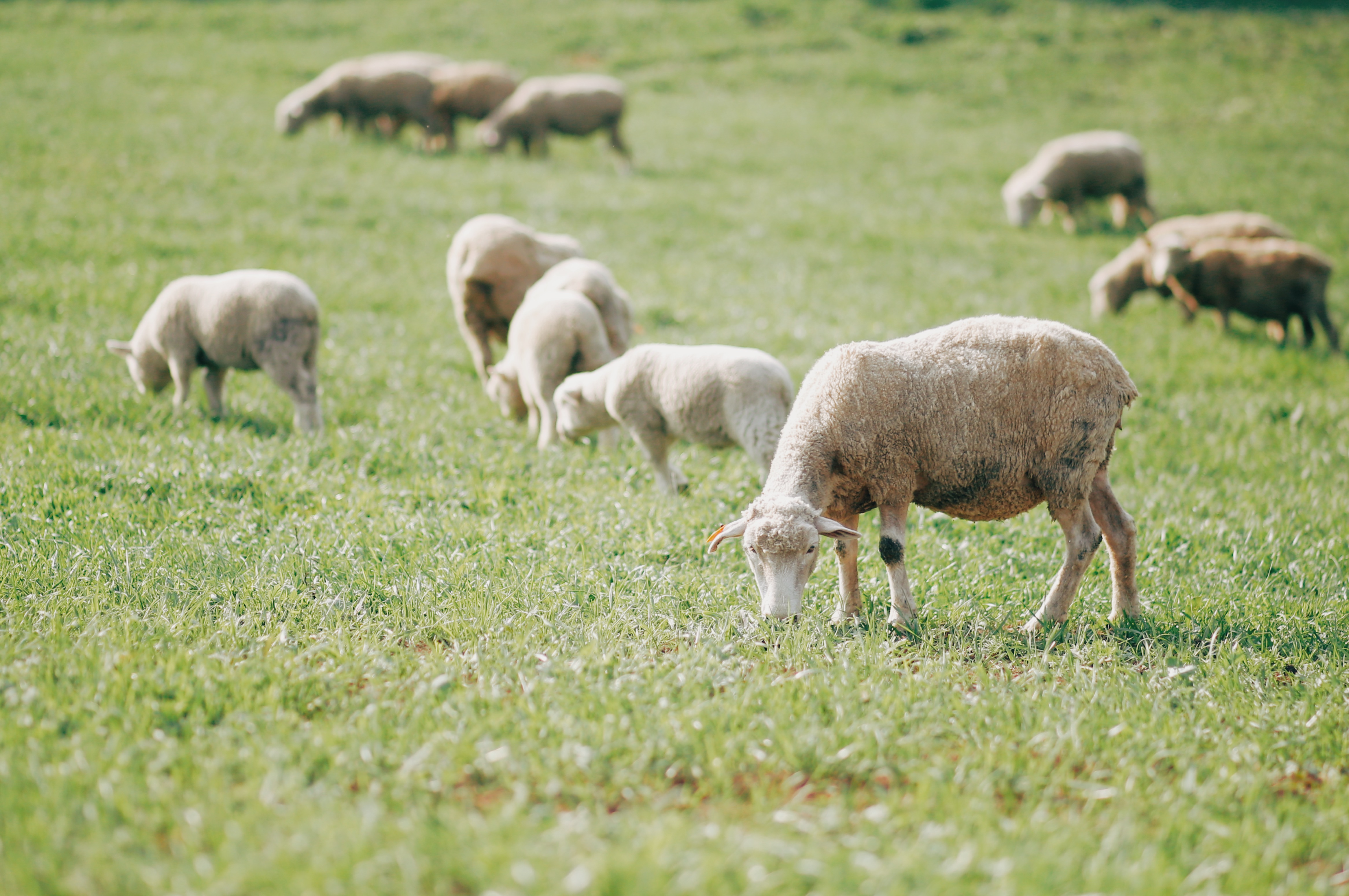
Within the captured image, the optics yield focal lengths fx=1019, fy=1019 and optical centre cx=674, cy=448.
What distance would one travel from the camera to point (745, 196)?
57.5 feet

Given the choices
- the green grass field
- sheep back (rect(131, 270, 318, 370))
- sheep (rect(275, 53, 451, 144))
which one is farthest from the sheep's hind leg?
sheep (rect(275, 53, 451, 144))

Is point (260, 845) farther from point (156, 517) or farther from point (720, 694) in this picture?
point (156, 517)

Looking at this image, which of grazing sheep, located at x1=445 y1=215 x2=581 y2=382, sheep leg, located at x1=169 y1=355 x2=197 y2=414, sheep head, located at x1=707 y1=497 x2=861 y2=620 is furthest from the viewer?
grazing sheep, located at x1=445 y1=215 x2=581 y2=382

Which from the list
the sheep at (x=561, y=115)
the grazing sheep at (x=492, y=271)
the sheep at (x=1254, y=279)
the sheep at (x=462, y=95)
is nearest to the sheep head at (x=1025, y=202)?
the sheep at (x=1254, y=279)

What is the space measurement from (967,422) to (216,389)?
18.2 feet

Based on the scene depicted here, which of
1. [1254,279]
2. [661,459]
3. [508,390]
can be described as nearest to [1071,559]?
[661,459]

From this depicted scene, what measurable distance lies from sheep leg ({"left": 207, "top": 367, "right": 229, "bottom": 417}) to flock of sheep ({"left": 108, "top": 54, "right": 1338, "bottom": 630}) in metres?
0.02

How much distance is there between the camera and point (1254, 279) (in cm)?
1161

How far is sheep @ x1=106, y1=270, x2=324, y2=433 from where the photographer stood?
22.8 feet

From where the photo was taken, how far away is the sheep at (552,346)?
713cm

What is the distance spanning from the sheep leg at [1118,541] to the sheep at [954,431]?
0.22m

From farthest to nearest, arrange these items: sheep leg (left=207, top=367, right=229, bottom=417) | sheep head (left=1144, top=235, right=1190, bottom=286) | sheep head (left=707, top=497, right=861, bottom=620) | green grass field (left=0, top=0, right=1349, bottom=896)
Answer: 1. sheep head (left=1144, top=235, right=1190, bottom=286)
2. sheep leg (left=207, top=367, right=229, bottom=417)
3. sheep head (left=707, top=497, right=861, bottom=620)
4. green grass field (left=0, top=0, right=1349, bottom=896)

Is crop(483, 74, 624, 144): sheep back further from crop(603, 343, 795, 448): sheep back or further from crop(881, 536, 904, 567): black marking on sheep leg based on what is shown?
crop(881, 536, 904, 567): black marking on sheep leg

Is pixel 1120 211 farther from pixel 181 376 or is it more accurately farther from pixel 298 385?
pixel 181 376
